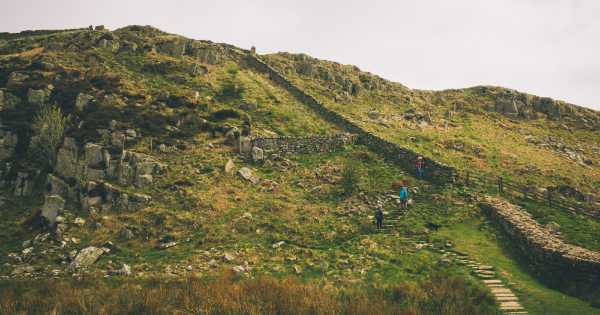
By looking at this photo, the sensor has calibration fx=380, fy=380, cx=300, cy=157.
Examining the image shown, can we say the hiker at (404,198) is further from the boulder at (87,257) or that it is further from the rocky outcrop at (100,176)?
the boulder at (87,257)

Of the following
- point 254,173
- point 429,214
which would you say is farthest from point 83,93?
point 429,214

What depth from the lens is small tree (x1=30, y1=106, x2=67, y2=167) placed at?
98.9 feet

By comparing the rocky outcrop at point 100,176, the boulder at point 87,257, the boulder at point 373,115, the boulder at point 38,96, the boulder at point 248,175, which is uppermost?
the boulder at point 373,115

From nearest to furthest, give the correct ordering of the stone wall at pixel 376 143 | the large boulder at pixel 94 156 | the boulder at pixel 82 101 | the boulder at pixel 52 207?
the boulder at pixel 52 207, the large boulder at pixel 94 156, the stone wall at pixel 376 143, the boulder at pixel 82 101

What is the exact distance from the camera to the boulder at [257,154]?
109 feet

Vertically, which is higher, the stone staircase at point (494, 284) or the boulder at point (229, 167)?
the boulder at point (229, 167)

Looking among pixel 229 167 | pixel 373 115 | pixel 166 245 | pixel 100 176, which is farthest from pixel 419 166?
pixel 100 176

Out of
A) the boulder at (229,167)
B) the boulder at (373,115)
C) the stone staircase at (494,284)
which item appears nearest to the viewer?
the stone staircase at (494,284)

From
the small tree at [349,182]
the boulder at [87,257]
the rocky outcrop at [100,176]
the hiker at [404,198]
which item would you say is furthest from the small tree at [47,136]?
the hiker at [404,198]

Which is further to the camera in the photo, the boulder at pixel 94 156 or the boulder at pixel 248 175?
the boulder at pixel 248 175

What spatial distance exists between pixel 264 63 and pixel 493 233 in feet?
158

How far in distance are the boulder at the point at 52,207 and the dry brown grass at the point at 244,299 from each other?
7.46m

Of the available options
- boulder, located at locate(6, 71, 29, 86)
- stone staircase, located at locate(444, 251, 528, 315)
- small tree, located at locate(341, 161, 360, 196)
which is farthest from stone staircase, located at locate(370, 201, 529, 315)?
boulder, located at locate(6, 71, 29, 86)

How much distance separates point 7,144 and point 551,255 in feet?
128
